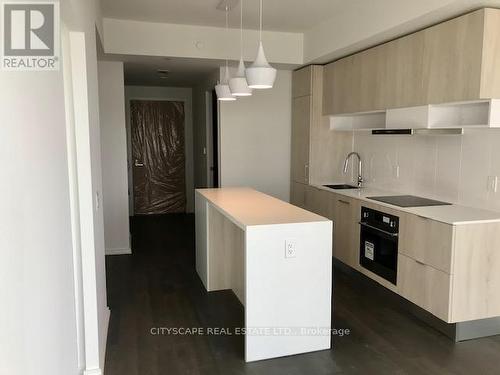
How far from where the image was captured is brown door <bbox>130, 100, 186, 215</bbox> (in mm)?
7723

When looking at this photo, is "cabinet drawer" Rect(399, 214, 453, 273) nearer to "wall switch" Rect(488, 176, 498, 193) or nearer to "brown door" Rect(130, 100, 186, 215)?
"wall switch" Rect(488, 176, 498, 193)

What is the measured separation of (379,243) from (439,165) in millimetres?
866

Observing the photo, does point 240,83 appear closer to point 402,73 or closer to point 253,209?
point 253,209

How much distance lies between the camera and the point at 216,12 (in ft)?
13.5

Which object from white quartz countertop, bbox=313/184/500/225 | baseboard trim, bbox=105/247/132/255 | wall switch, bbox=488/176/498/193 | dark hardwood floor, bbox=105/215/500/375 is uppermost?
wall switch, bbox=488/176/498/193

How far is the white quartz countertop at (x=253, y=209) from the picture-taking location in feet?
9.33

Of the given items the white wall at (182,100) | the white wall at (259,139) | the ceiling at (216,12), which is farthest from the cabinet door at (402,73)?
the white wall at (182,100)

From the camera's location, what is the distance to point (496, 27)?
286cm

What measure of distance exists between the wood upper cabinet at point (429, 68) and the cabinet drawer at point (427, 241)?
3.01 ft

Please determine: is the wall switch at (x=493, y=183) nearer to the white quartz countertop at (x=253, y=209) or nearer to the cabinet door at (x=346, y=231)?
the cabinet door at (x=346, y=231)

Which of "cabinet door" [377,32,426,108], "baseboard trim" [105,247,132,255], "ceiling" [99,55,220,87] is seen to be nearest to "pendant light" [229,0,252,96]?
"cabinet door" [377,32,426,108]

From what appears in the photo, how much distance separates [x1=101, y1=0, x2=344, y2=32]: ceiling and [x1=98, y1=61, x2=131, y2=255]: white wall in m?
0.90

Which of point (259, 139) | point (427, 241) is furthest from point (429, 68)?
point (259, 139)

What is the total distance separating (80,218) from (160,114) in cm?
559
